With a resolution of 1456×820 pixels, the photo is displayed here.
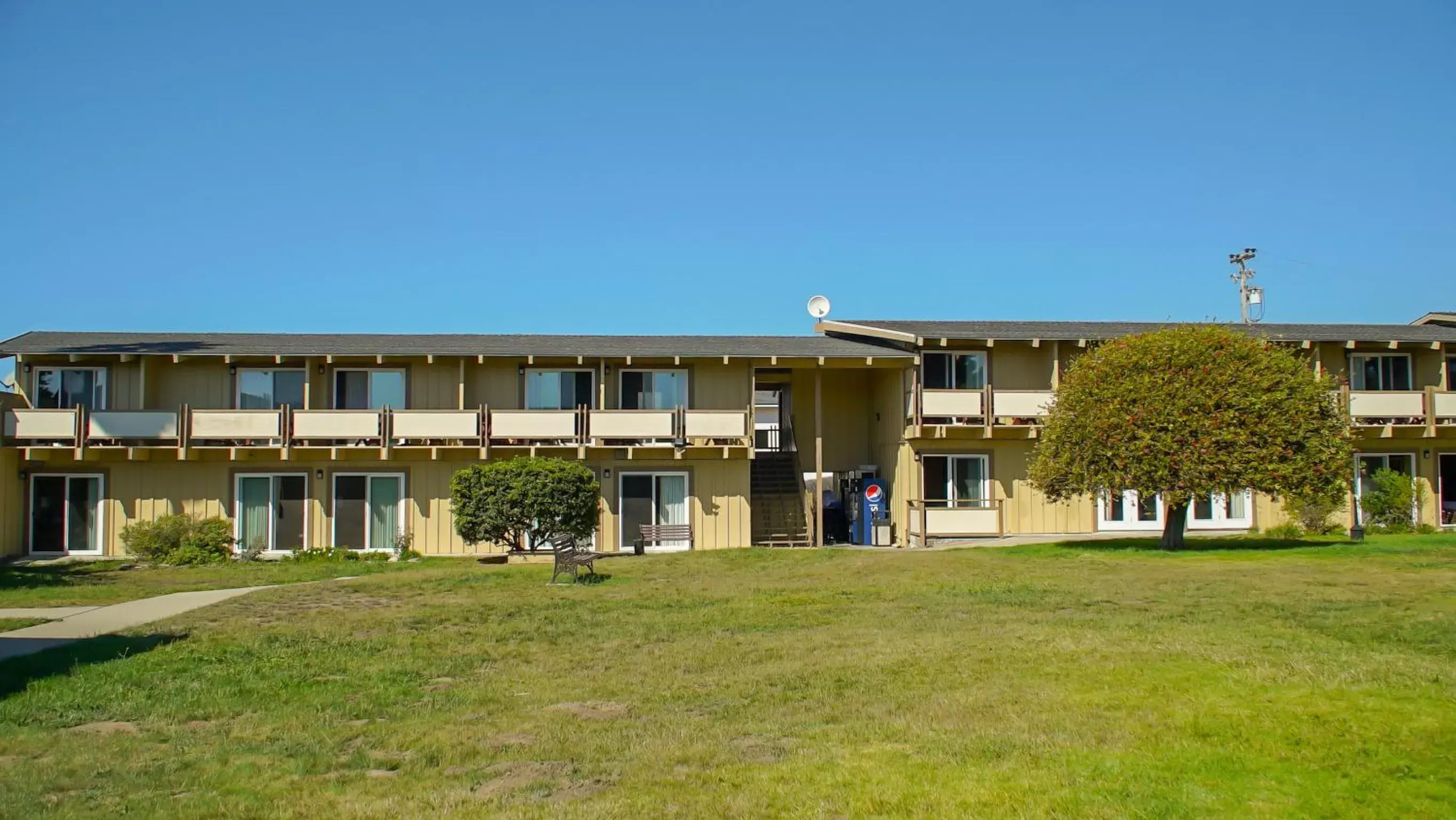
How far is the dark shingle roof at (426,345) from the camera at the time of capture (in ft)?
88.4

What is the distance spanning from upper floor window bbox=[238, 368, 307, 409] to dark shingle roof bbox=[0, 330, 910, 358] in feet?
2.37

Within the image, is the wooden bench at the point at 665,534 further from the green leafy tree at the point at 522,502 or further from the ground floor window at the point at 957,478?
the ground floor window at the point at 957,478

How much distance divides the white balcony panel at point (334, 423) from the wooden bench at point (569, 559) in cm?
881

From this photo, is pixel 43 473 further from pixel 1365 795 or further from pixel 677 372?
pixel 1365 795

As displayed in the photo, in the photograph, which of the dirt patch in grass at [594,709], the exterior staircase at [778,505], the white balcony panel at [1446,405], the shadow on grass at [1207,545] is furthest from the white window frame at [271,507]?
the white balcony panel at [1446,405]

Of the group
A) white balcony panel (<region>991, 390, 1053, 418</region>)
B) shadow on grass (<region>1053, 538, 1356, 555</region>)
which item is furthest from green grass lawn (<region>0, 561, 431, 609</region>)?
white balcony panel (<region>991, 390, 1053, 418</region>)

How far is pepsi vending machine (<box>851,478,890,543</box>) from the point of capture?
93.4 ft

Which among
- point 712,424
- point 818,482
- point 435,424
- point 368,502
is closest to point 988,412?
point 818,482

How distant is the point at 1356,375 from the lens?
30.3 metres

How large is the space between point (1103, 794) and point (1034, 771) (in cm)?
54

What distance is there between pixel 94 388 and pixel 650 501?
13996mm

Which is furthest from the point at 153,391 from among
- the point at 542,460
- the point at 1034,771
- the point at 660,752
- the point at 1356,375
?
the point at 1356,375

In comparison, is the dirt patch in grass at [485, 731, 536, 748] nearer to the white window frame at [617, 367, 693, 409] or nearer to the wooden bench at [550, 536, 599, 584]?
the wooden bench at [550, 536, 599, 584]

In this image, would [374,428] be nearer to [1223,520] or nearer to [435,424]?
[435,424]
